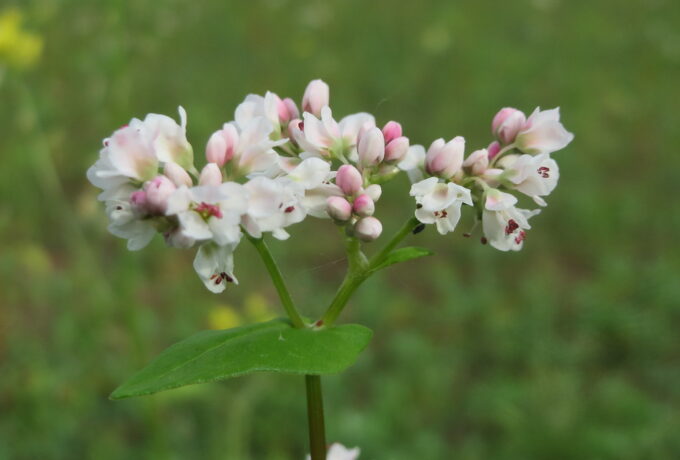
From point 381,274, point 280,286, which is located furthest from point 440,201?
point 381,274

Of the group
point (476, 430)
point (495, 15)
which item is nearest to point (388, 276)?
point (476, 430)

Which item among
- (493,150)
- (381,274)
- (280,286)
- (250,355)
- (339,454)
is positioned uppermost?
(381,274)

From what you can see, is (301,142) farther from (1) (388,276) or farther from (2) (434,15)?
(2) (434,15)

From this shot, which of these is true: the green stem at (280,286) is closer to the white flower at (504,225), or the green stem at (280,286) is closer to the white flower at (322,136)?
the white flower at (322,136)

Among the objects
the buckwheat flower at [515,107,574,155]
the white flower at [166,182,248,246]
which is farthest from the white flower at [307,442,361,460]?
the buckwheat flower at [515,107,574,155]

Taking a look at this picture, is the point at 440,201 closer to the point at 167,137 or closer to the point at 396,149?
the point at 396,149

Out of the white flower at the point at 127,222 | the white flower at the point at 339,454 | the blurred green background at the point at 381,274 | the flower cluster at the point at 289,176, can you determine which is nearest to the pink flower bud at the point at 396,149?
the flower cluster at the point at 289,176

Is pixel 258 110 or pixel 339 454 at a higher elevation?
pixel 258 110
